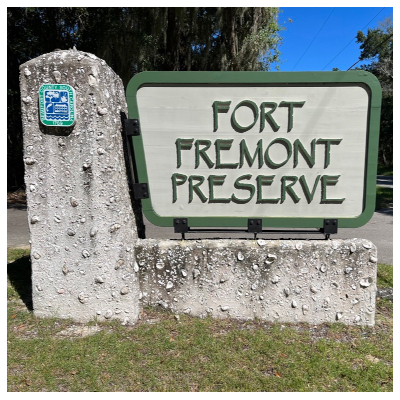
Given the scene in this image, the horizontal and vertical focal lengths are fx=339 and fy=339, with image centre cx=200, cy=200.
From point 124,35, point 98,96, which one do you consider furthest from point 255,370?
point 124,35

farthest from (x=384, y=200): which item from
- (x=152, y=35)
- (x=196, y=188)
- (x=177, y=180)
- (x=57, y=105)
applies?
(x=57, y=105)

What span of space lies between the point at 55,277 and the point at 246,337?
67.4 inches

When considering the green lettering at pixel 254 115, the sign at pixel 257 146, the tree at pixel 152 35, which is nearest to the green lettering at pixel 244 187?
the sign at pixel 257 146

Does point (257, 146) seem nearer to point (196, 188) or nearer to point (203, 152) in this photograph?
point (203, 152)

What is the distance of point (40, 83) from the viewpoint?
8.97 ft

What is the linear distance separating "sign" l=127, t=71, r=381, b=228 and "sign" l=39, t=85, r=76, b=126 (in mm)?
511

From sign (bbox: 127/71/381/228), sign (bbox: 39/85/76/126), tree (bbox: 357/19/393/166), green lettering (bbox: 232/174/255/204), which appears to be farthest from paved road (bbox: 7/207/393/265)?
tree (bbox: 357/19/393/166)

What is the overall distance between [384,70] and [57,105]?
19.5 metres

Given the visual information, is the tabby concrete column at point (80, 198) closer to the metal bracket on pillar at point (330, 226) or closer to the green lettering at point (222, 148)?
the green lettering at point (222, 148)

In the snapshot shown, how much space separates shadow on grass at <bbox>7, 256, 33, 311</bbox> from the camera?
3518 millimetres

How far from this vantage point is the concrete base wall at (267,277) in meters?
2.96

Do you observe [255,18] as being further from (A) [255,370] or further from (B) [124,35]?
(A) [255,370]

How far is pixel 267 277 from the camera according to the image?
3.00 metres

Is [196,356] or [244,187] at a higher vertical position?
[244,187]
